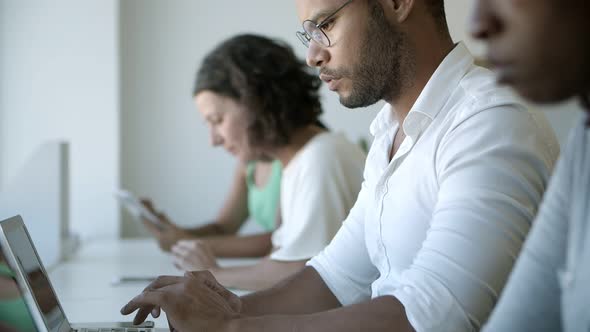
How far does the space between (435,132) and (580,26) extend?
21.1 inches

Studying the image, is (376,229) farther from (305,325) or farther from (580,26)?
(580,26)

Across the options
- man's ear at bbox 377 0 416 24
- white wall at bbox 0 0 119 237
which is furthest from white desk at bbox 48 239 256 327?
man's ear at bbox 377 0 416 24

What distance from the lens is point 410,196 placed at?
3.87ft

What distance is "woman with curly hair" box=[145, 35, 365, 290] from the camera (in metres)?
1.95

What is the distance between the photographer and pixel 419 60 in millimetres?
1318

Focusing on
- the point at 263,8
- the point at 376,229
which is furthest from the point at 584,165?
the point at 263,8

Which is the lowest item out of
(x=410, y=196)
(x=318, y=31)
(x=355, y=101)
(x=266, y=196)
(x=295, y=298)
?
(x=266, y=196)

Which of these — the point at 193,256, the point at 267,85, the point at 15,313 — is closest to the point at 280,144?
the point at 267,85

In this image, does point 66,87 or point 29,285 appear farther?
point 66,87

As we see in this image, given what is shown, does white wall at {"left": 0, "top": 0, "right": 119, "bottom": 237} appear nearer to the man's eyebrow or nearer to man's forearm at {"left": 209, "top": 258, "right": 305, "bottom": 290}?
man's forearm at {"left": 209, "top": 258, "right": 305, "bottom": 290}

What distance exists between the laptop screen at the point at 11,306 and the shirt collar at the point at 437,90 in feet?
2.04

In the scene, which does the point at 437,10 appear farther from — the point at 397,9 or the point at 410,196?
the point at 410,196

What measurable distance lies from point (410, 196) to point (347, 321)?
0.82 feet

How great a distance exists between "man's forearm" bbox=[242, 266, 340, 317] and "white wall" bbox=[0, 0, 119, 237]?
2.09m
